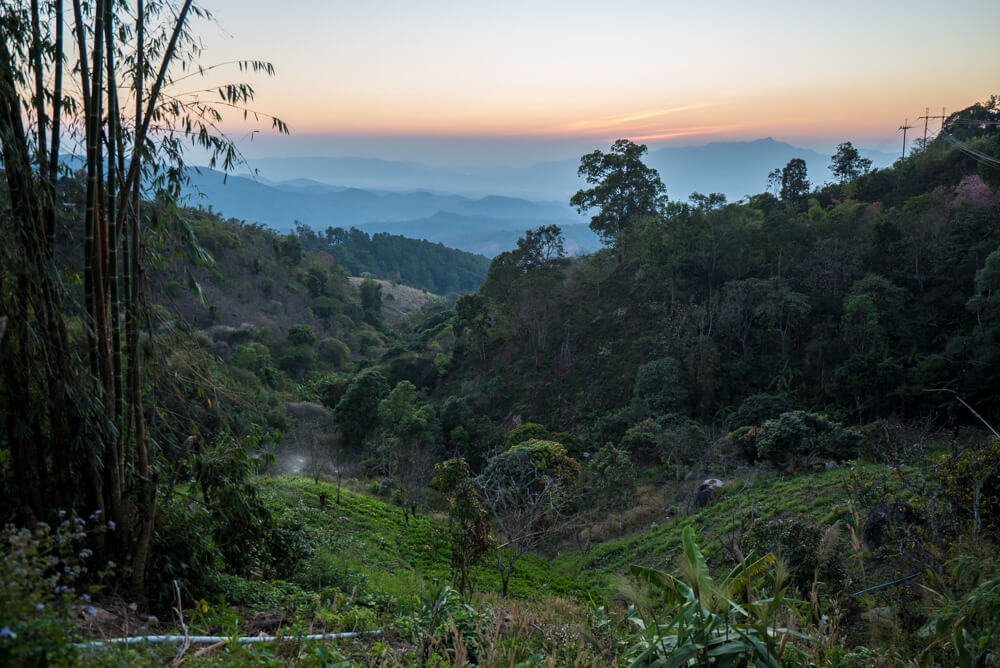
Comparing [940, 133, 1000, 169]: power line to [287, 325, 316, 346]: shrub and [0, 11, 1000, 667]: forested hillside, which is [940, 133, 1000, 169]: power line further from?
[287, 325, 316, 346]: shrub

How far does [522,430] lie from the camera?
1930 centimetres

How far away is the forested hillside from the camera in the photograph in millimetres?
2508

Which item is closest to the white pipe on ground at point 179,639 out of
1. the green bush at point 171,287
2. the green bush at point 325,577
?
the green bush at point 171,287

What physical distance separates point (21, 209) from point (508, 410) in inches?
851

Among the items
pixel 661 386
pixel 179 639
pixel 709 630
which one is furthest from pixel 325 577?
pixel 661 386

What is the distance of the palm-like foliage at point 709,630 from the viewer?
182 centimetres

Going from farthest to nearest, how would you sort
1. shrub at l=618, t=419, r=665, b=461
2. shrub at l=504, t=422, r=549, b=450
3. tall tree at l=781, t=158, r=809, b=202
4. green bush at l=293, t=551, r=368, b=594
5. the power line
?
tall tree at l=781, t=158, r=809, b=202 < the power line < shrub at l=504, t=422, r=549, b=450 < shrub at l=618, t=419, r=665, b=461 < green bush at l=293, t=551, r=368, b=594

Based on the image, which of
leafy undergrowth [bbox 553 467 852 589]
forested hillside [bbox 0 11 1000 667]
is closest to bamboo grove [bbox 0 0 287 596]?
forested hillside [bbox 0 11 1000 667]

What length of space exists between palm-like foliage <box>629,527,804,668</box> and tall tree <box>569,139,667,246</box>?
91.9 feet

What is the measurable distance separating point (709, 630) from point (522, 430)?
1760 cm

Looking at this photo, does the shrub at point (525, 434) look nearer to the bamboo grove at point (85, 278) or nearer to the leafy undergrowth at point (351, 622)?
the leafy undergrowth at point (351, 622)

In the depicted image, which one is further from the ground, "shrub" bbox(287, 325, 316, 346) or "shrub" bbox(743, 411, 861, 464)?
"shrub" bbox(743, 411, 861, 464)

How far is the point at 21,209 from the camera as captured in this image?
2.89 m

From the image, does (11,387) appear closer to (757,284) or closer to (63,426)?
(63,426)
